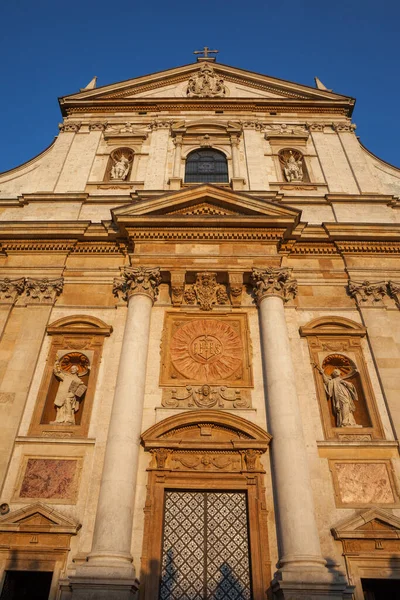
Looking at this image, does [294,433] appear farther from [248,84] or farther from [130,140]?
[248,84]

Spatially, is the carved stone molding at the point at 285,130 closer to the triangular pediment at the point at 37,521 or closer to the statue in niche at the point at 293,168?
the statue in niche at the point at 293,168

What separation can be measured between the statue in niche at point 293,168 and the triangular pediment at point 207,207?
356cm

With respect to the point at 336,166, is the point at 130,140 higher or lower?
higher

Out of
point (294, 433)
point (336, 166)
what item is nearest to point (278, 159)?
point (336, 166)

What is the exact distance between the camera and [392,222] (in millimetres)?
13797

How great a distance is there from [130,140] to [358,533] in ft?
46.4

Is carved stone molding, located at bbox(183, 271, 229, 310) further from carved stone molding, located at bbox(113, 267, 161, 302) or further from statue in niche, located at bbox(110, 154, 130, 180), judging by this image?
statue in niche, located at bbox(110, 154, 130, 180)

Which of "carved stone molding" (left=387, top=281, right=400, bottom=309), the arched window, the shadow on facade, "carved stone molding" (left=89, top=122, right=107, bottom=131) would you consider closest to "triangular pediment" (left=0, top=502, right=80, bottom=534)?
the shadow on facade

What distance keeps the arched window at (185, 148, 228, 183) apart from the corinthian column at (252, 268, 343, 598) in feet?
17.5

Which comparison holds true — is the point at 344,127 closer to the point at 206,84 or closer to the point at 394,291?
the point at 206,84

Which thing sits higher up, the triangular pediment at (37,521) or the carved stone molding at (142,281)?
the carved stone molding at (142,281)

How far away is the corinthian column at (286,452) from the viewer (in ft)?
25.2

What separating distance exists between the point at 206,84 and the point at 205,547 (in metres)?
17.0

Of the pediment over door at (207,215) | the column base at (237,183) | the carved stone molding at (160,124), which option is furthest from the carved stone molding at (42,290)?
the carved stone molding at (160,124)
